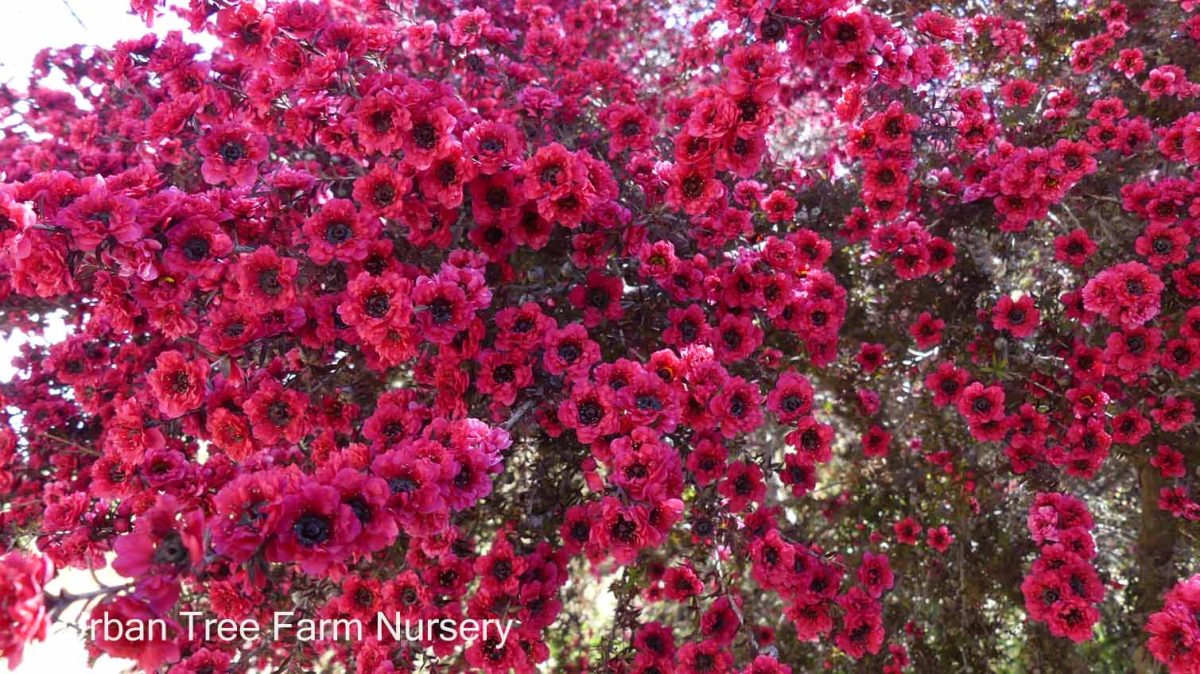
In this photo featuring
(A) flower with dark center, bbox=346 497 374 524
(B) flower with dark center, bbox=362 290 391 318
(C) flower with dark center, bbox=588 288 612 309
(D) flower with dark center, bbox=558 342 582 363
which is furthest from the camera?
(C) flower with dark center, bbox=588 288 612 309

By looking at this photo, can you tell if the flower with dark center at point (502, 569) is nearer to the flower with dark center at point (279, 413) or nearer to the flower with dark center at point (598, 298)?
the flower with dark center at point (279, 413)

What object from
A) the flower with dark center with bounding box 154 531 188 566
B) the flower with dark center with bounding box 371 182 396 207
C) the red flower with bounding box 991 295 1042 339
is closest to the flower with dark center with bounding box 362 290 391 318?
the flower with dark center with bounding box 371 182 396 207

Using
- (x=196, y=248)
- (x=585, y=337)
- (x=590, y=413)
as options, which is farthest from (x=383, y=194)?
(x=590, y=413)

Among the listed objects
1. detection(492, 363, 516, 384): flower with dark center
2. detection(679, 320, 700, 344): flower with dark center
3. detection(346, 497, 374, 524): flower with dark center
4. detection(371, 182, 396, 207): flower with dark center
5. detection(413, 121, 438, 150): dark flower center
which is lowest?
detection(346, 497, 374, 524): flower with dark center

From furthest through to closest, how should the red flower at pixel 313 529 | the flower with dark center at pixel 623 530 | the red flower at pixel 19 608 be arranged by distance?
1. the flower with dark center at pixel 623 530
2. the red flower at pixel 313 529
3. the red flower at pixel 19 608

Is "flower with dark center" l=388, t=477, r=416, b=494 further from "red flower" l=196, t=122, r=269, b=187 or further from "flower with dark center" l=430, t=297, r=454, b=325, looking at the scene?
"red flower" l=196, t=122, r=269, b=187

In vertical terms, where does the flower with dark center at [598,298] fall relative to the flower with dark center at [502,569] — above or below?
above

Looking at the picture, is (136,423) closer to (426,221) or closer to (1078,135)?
(426,221)

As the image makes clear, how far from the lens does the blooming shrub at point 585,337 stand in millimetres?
1854

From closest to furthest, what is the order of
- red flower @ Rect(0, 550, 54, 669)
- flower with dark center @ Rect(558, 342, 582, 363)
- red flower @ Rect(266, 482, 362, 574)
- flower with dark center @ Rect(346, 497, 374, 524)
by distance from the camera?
red flower @ Rect(0, 550, 54, 669) < red flower @ Rect(266, 482, 362, 574) < flower with dark center @ Rect(346, 497, 374, 524) < flower with dark center @ Rect(558, 342, 582, 363)

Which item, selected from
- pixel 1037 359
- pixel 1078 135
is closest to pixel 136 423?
pixel 1037 359

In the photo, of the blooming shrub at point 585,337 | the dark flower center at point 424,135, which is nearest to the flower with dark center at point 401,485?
the blooming shrub at point 585,337

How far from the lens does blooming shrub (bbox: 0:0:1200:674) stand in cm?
185

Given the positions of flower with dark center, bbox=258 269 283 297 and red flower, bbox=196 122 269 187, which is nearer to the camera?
flower with dark center, bbox=258 269 283 297
